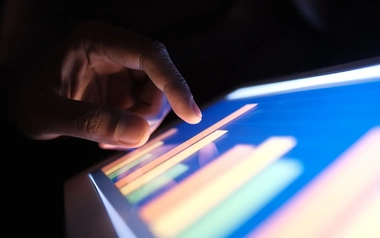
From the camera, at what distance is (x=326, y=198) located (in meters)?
0.32

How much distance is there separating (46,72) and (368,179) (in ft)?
2.10

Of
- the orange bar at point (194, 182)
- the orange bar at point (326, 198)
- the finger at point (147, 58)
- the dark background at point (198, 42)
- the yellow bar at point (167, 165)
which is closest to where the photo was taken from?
the orange bar at point (326, 198)

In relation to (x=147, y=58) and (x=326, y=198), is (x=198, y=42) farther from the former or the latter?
(x=326, y=198)

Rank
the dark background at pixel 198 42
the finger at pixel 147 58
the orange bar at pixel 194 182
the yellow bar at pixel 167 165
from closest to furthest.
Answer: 1. the orange bar at pixel 194 182
2. the yellow bar at pixel 167 165
3. the finger at pixel 147 58
4. the dark background at pixel 198 42

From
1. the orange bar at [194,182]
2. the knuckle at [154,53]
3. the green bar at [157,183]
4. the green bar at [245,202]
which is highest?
the knuckle at [154,53]

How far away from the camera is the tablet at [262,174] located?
1.05 ft

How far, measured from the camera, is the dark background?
839mm

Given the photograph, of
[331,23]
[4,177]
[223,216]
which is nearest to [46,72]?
[4,177]

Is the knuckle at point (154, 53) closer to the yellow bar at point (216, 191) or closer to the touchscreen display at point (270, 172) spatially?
the touchscreen display at point (270, 172)

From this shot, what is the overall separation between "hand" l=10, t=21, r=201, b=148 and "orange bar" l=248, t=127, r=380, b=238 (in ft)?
1.07

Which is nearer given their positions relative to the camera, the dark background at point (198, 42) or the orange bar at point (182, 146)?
the orange bar at point (182, 146)

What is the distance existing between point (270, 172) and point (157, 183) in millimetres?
177

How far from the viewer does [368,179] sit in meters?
0.32

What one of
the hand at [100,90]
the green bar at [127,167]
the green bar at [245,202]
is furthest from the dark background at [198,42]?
the green bar at [245,202]
